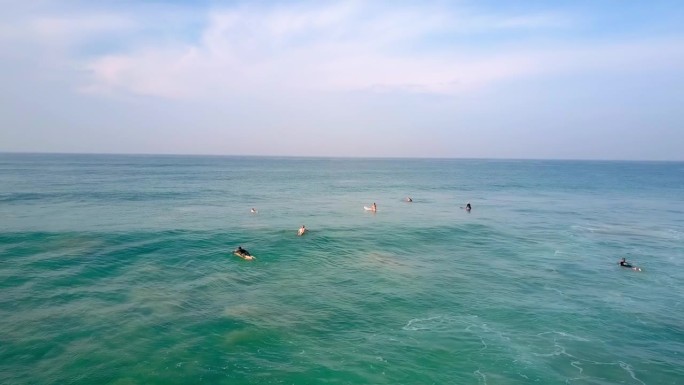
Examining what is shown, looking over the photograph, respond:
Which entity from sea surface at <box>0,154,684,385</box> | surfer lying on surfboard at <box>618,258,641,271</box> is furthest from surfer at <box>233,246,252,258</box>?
surfer lying on surfboard at <box>618,258,641,271</box>

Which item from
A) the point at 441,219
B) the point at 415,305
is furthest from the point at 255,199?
the point at 415,305

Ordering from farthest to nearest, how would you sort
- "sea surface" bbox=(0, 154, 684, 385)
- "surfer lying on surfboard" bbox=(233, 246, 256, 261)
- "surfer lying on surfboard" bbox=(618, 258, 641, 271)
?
"surfer lying on surfboard" bbox=(233, 246, 256, 261) < "surfer lying on surfboard" bbox=(618, 258, 641, 271) < "sea surface" bbox=(0, 154, 684, 385)

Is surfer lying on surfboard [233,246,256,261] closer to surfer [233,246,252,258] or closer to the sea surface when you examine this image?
surfer [233,246,252,258]

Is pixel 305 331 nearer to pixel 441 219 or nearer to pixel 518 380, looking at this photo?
pixel 518 380

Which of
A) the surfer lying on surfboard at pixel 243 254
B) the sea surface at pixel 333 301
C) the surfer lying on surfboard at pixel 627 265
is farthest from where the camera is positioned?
the surfer lying on surfboard at pixel 243 254

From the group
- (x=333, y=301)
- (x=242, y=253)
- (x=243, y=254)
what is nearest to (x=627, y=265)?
(x=333, y=301)

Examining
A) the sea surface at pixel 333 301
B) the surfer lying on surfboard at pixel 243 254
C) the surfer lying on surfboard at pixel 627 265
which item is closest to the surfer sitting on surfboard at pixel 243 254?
the surfer lying on surfboard at pixel 243 254

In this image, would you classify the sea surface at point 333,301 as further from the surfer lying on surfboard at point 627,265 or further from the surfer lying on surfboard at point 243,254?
the surfer lying on surfboard at point 627,265

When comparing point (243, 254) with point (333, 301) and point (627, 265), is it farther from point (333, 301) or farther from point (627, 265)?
point (627, 265)
